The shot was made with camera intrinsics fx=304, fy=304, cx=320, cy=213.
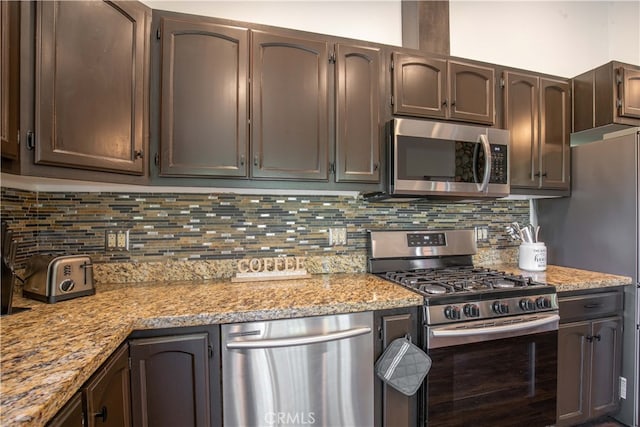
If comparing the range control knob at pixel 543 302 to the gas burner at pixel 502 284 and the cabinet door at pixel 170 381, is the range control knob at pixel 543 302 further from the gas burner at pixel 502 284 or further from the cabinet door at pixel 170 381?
the cabinet door at pixel 170 381

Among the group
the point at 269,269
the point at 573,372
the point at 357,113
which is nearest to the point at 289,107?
the point at 357,113

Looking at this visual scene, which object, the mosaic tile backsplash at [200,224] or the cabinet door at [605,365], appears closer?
the mosaic tile backsplash at [200,224]

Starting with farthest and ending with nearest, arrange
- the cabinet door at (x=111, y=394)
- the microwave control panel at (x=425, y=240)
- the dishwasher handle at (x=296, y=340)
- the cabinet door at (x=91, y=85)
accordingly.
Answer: the microwave control panel at (x=425, y=240), the dishwasher handle at (x=296, y=340), the cabinet door at (x=91, y=85), the cabinet door at (x=111, y=394)

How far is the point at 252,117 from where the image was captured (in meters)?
1.57

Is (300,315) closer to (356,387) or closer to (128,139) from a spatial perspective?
(356,387)

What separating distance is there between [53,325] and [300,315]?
0.87 metres

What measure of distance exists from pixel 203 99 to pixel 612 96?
251 centimetres

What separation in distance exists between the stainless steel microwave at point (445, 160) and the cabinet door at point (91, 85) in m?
1.30

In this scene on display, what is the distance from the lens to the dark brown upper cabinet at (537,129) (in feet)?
6.59

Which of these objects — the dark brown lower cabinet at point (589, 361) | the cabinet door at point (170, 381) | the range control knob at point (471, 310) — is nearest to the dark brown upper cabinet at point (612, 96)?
the dark brown lower cabinet at point (589, 361)

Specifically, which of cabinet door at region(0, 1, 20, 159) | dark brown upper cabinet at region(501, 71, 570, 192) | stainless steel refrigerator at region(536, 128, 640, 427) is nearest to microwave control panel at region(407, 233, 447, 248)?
dark brown upper cabinet at region(501, 71, 570, 192)

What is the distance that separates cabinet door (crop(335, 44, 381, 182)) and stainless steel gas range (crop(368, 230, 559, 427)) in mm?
687

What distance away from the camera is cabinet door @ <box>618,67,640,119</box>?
6.46 ft

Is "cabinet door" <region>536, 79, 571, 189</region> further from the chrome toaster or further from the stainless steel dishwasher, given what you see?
the chrome toaster
